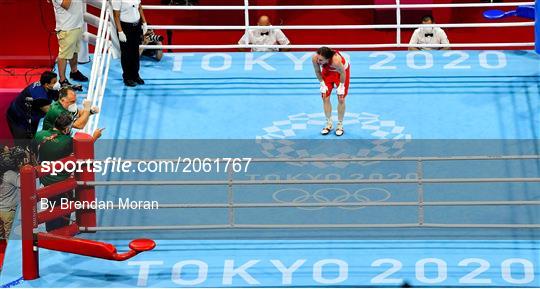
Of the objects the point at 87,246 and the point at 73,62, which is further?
the point at 73,62

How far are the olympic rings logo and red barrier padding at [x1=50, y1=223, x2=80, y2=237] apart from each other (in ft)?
6.19

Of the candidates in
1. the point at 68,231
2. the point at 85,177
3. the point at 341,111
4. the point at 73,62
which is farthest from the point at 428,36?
the point at 68,231

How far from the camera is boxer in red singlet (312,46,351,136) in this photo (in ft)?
44.8

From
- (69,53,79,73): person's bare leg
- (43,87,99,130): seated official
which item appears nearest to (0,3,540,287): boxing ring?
(69,53,79,73): person's bare leg

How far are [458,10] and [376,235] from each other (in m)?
5.76

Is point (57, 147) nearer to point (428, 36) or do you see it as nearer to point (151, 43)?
point (151, 43)

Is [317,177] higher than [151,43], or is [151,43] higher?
[151,43]

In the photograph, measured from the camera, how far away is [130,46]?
14352 millimetres

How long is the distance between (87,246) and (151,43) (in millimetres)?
3950

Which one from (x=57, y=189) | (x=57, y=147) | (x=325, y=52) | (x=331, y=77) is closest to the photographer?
(x=57, y=189)

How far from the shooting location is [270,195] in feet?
42.8

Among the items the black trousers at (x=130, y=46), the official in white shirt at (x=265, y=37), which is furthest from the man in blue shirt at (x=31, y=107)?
the official in white shirt at (x=265, y=37)

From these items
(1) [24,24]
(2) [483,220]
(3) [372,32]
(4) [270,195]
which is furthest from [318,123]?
(1) [24,24]

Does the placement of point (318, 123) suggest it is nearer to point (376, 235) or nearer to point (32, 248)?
point (376, 235)
